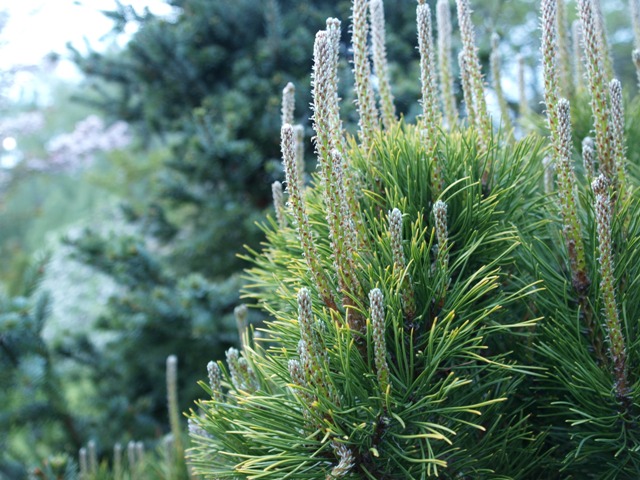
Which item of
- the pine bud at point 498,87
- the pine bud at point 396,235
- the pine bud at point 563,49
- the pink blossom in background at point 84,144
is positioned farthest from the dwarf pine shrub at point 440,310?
the pink blossom in background at point 84,144

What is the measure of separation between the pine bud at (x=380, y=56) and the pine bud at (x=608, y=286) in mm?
447

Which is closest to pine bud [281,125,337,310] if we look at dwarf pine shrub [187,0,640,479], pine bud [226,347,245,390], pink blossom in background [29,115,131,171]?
dwarf pine shrub [187,0,640,479]

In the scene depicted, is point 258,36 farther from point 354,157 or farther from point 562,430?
point 562,430

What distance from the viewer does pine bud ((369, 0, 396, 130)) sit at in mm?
1104

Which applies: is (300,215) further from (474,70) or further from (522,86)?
(522,86)

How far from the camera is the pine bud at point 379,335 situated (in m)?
0.72

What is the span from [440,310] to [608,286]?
247 mm

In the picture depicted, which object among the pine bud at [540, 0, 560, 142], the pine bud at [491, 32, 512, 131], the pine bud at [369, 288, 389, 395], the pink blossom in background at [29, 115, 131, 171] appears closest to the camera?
the pine bud at [369, 288, 389, 395]

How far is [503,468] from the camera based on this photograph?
97cm

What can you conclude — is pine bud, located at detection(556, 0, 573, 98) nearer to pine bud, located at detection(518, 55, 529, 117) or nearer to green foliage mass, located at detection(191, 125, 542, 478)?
pine bud, located at detection(518, 55, 529, 117)

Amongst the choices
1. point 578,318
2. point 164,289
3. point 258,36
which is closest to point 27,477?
point 164,289

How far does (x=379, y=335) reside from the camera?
75 centimetres

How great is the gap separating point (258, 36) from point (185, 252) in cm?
152

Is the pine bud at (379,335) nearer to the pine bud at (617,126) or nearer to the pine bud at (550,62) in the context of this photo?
the pine bud at (550,62)
